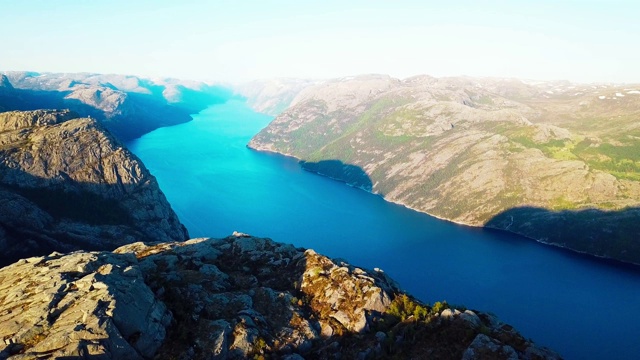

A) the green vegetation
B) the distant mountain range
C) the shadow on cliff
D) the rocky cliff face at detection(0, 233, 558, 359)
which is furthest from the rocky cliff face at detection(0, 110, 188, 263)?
the green vegetation

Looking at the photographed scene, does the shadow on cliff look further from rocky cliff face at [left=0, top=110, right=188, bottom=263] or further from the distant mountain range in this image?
the distant mountain range

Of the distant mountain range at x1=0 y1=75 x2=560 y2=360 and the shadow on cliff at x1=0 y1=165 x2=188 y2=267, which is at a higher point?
the distant mountain range at x1=0 y1=75 x2=560 y2=360

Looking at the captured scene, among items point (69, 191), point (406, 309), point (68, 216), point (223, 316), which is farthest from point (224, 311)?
point (69, 191)

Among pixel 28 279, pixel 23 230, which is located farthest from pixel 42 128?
pixel 28 279

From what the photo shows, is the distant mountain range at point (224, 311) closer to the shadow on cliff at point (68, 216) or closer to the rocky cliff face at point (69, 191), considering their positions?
the shadow on cliff at point (68, 216)

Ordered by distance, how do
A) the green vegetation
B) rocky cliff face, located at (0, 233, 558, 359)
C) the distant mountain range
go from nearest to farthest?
rocky cliff face, located at (0, 233, 558, 359)
the distant mountain range
the green vegetation

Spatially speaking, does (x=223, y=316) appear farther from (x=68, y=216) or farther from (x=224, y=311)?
(x=68, y=216)

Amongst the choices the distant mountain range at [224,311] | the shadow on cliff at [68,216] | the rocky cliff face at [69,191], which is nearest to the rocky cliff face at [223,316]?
the distant mountain range at [224,311]

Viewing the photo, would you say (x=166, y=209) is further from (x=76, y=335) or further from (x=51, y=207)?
(x=76, y=335)
